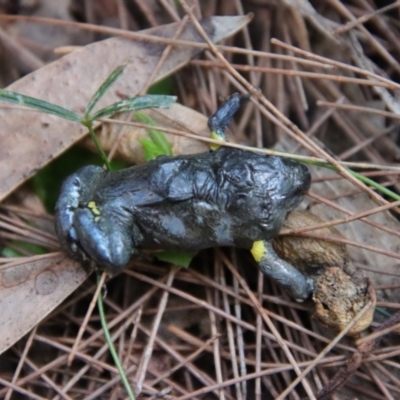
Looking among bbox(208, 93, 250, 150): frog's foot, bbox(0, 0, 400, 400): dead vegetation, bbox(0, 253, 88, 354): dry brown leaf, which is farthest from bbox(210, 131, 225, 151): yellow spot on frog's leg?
bbox(0, 253, 88, 354): dry brown leaf

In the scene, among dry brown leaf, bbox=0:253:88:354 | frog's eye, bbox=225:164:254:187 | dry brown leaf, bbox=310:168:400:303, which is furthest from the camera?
dry brown leaf, bbox=310:168:400:303

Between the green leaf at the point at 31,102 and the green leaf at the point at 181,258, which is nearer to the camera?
the green leaf at the point at 31,102

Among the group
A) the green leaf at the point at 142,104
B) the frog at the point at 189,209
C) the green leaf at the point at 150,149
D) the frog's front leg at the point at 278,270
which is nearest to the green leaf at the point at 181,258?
the frog at the point at 189,209

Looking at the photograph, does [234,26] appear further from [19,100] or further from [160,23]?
[19,100]

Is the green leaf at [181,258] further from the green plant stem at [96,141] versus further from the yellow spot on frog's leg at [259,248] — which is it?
the green plant stem at [96,141]

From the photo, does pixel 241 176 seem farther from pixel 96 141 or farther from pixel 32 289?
pixel 32 289

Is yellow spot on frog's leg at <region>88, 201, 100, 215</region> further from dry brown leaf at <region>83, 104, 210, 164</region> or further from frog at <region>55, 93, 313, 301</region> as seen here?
dry brown leaf at <region>83, 104, 210, 164</region>

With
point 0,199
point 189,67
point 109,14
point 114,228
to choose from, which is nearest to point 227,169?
point 114,228
